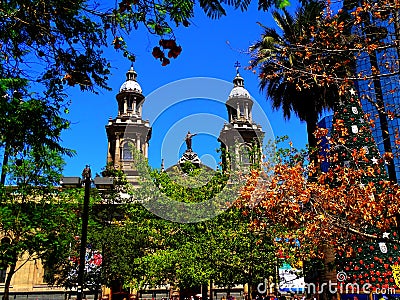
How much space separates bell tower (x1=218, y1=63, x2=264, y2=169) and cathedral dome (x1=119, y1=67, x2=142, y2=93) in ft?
51.2

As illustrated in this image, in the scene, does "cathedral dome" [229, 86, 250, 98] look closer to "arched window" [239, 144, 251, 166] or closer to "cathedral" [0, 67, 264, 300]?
"cathedral" [0, 67, 264, 300]

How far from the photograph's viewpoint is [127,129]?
63281 mm

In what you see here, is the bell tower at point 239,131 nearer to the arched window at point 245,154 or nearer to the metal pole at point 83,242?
the arched window at point 245,154

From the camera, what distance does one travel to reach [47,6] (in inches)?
196

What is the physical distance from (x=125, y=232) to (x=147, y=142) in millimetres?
40140

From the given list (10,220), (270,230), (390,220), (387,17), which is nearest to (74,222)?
(10,220)

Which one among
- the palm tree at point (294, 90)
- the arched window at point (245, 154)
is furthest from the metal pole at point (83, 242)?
the arched window at point (245, 154)

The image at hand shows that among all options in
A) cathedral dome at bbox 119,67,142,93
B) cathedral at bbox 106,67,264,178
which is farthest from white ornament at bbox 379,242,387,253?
cathedral dome at bbox 119,67,142,93

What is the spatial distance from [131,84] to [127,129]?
889cm

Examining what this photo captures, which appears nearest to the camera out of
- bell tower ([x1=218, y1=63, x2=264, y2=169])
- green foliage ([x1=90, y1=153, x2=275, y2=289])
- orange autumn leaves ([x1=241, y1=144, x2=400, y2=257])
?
orange autumn leaves ([x1=241, y1=144, x2=400, y2=257])

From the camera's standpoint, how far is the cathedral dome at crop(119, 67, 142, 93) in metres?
66.7

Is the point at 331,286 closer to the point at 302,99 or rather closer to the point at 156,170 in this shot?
the point at 302,99

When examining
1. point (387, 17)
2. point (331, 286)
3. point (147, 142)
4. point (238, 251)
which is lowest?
point (331, 286)

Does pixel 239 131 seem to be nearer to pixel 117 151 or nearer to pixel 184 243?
pixel 117 151
